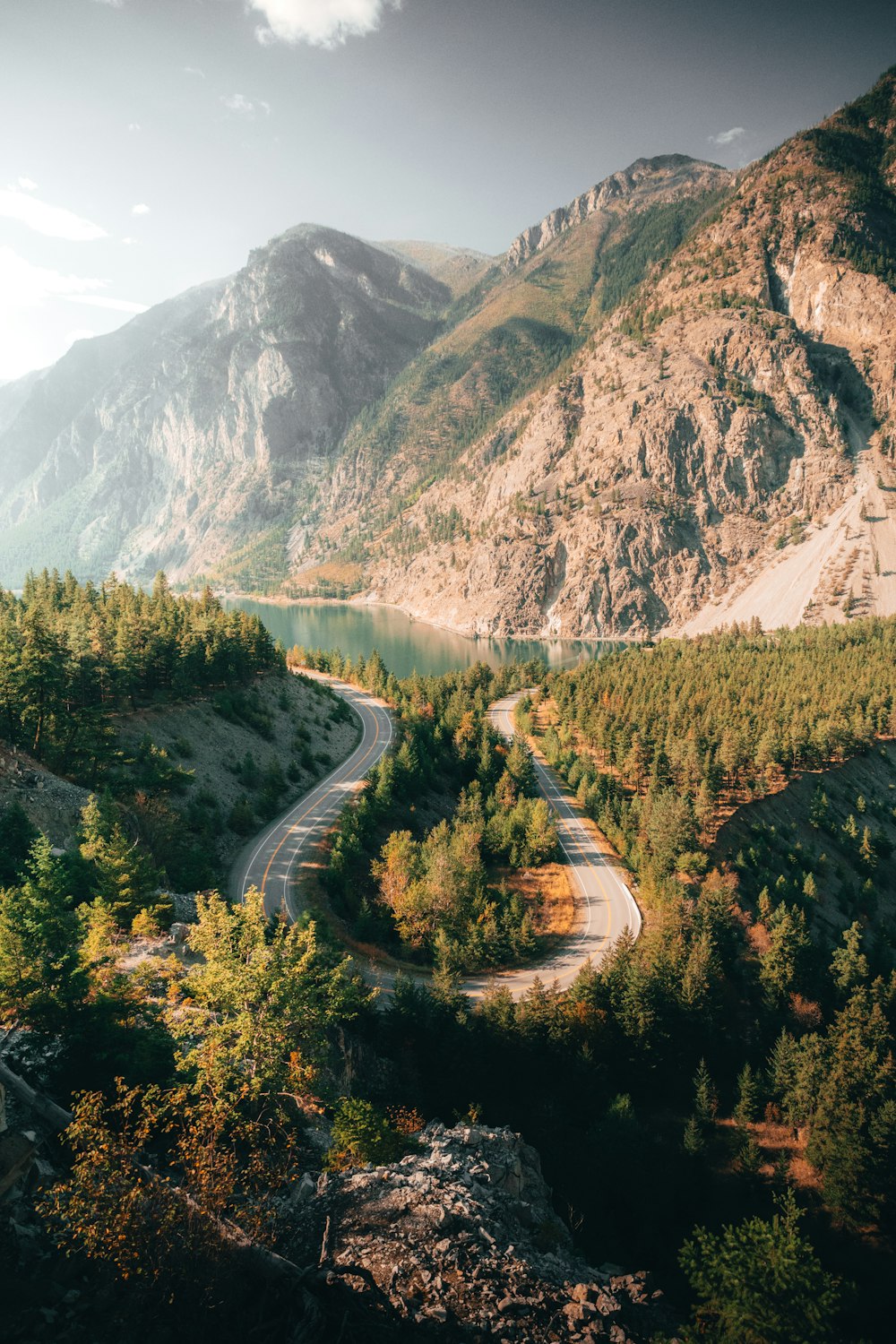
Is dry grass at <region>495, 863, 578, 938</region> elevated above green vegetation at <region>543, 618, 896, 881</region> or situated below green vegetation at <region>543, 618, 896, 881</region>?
below

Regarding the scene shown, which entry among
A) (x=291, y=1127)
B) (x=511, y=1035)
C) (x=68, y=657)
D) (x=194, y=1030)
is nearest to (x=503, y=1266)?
(x=291, y=1127)

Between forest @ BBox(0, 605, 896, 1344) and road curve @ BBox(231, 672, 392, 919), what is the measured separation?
3.56 m

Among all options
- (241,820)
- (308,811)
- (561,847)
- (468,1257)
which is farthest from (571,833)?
(468,1257)

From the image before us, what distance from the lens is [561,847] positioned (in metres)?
56.4

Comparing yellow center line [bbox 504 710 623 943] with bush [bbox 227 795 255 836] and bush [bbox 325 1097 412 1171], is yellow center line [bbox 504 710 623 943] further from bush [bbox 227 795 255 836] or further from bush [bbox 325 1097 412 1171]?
bush [bbox 325 1097 412 1171]

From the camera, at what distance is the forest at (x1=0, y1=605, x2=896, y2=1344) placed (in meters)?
13.0

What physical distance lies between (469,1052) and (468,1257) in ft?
50.4

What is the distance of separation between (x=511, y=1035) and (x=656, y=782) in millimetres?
A: 40033

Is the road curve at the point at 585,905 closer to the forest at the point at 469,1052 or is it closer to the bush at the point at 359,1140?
the forest at the point at 469,1052

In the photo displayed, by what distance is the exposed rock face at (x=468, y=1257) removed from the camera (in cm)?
1302

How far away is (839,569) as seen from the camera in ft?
584

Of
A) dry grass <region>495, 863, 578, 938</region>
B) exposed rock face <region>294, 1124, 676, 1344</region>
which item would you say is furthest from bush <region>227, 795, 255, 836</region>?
exposed rock face <region>294, 1124, 676, 1344</region>

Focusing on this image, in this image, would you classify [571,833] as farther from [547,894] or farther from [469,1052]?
[469,1052]

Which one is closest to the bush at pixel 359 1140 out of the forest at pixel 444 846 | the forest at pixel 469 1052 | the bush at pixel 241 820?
the forest at pixel 469 1052
